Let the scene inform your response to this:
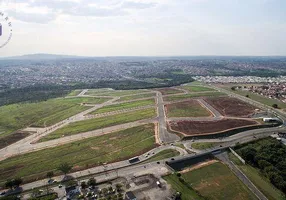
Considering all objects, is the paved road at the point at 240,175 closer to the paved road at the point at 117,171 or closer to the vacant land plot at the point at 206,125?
the paved road at the point at 117,171

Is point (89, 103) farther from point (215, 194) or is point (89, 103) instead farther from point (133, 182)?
point (215, 194)

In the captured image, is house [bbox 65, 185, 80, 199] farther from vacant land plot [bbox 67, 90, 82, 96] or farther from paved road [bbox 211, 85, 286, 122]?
vacant land plot [bbox 67, 90, 82, 96]

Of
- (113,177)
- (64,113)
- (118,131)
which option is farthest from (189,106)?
(113,177)

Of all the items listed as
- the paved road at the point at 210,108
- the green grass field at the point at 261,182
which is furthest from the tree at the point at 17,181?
the paved road at the point at 210,108

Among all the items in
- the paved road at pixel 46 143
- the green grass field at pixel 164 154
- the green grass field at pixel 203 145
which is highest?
the green grass field at pixel 203 145

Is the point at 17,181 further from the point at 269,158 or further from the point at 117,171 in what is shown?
the point at 269,158

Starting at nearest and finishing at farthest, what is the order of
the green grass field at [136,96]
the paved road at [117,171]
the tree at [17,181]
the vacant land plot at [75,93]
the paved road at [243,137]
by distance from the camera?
the tree at [17,181], the paved road at [117,171], the paved road at [243,137], the green grass field at [136,96], the vacant land plot at [75,93]

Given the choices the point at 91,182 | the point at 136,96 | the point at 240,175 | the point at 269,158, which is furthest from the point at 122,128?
the point at 136,96
